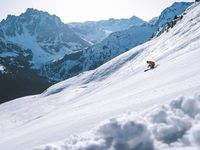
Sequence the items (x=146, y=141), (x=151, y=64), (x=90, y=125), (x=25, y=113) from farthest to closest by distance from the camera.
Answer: (x=25, y=113), (x=151, y=64), (x=90, y=125), (x=146, y=141)

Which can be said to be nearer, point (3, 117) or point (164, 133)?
point (164, 133)

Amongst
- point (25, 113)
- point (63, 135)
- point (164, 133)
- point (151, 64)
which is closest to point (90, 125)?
point (63, 135)

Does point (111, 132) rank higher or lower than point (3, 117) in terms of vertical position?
higher

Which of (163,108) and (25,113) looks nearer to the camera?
(163,108)

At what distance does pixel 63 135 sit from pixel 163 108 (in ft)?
10.7

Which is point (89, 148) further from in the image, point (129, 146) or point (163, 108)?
point (163, 108)

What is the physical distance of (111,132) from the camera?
649 centimetres

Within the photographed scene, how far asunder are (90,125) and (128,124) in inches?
108

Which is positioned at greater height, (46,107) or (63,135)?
(63,135)

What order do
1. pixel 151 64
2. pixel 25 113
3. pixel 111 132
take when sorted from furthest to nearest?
pixel 25 113 → pixel 151 64 → pixel 111 132

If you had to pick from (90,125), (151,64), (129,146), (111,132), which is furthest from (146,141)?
(151,64)

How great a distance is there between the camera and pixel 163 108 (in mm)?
6766

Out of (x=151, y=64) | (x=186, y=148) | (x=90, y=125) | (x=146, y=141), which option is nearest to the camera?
(x=186, y=148)

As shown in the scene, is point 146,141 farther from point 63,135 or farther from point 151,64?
point 151,64
